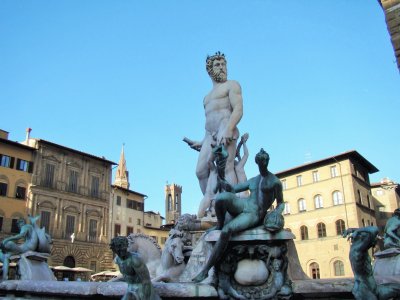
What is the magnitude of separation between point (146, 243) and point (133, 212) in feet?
163

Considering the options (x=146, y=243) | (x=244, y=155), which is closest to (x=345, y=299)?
(x=146, y=243)

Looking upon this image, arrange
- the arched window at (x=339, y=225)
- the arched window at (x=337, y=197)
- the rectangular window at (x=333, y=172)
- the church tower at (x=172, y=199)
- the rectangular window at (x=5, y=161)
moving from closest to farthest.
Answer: the rectangular window at (x=5, y=161)
the arched window at (x=339, y=225)
the arched window at (x=337, y=197)
the rectangular window at (x=333, y=172)
the church tower at (x=172, y=199)

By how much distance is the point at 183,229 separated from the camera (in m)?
6.44

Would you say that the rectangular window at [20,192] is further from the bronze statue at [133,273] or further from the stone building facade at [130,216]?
the bronze statue at [133,273]

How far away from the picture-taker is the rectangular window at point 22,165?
4159 centimetres

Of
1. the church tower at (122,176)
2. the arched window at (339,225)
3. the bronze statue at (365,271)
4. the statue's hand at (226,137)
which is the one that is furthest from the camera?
the church tower at (122,176)

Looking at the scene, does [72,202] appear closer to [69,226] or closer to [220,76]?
[69,226]

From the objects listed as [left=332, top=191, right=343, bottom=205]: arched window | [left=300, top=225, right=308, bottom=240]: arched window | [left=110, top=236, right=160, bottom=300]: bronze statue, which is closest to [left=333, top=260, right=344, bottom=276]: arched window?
[left=300, top=225, right=308, bottom=240]: arched window

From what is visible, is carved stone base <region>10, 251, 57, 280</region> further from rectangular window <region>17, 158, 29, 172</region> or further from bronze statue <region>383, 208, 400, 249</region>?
rectangular window <region>17, 158, 29, 172</region>

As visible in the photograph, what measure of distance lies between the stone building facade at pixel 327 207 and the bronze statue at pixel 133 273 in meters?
41.0

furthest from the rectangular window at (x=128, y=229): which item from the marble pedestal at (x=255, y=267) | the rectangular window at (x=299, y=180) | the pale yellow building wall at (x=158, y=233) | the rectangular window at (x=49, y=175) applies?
the marble pedestal at (x=255, y=267)

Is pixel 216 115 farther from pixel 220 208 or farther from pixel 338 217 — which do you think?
pixel 338 217

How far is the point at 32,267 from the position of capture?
23.2 ft

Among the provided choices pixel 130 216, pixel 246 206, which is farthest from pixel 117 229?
pixel 246 206
